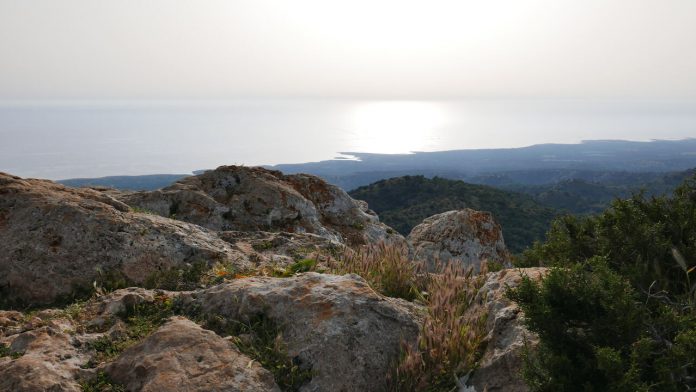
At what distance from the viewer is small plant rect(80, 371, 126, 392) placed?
3727 millimetres

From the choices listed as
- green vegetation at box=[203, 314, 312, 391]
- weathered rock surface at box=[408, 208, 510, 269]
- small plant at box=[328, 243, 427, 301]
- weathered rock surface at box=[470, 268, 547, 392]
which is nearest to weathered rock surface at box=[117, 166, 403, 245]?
weathered rock surface at box=[408, 208, 510, 269]

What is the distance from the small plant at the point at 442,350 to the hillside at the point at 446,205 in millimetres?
61815

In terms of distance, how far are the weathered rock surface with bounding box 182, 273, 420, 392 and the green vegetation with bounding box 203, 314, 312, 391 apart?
8 cm

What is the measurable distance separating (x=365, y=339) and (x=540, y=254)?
23.1 ft

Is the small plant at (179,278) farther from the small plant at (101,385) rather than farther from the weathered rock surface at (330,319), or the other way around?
the small plant at (101,385)

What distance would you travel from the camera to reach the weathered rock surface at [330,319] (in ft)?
13.6

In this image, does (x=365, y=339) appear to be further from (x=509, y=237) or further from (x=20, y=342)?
(x=509, y=237)

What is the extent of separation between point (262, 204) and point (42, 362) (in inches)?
315

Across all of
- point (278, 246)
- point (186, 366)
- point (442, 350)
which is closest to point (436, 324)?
point (442, 350)

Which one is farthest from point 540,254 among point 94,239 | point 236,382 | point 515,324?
point 94,239

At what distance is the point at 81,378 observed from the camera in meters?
3.84

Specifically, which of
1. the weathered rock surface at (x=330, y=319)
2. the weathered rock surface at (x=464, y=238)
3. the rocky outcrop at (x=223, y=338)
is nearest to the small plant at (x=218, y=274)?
the rocky outcrop at (x=223, y=338)

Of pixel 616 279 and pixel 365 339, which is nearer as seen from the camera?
pixel 616 279

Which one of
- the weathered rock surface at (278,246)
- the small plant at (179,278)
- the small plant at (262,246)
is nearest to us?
the small plant at (179,278)
